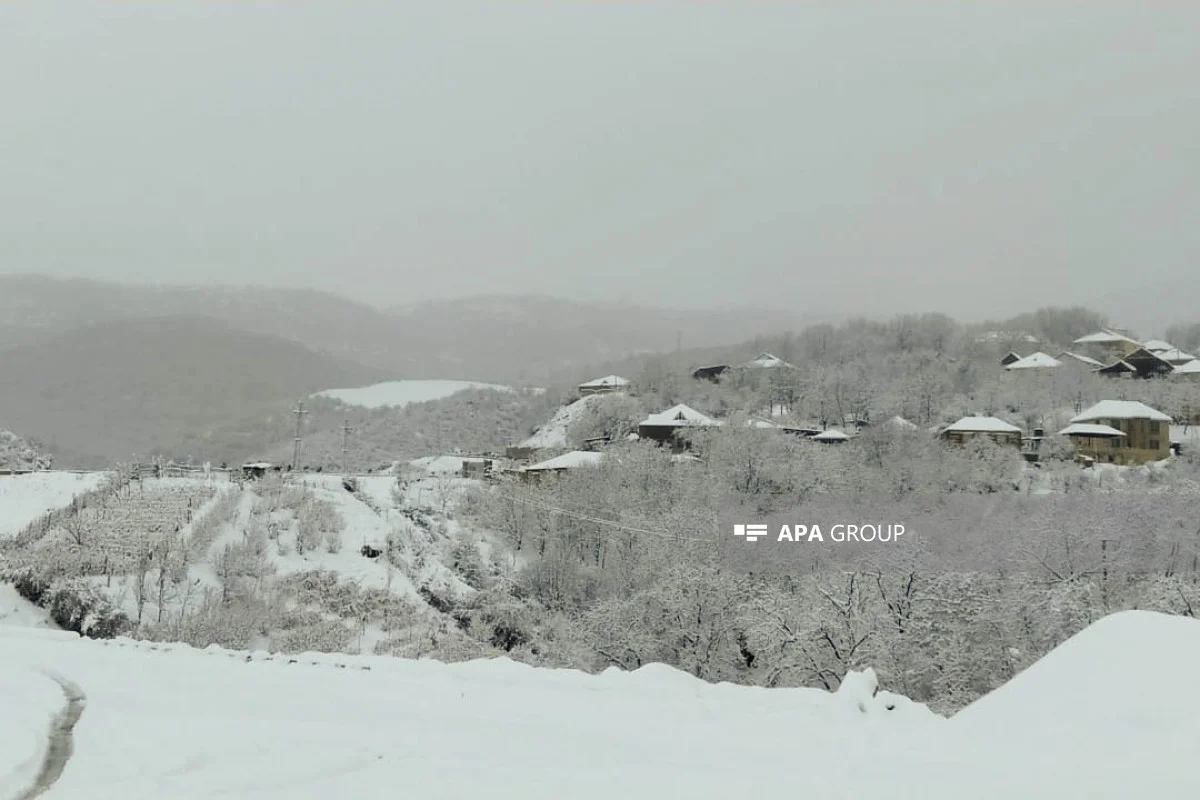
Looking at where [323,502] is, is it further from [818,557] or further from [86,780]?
[86,780]

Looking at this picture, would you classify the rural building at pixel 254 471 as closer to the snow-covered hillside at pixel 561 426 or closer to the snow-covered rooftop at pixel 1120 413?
the snow-covered hillside at pixel 561 426

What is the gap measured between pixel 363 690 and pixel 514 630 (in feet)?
62.5

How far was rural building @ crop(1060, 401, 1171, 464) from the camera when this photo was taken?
57469mm

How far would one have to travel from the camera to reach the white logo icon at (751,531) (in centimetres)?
3966

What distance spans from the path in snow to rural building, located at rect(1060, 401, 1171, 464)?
202ft

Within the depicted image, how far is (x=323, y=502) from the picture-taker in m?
33.1

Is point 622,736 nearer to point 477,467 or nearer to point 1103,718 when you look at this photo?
point 1103,718

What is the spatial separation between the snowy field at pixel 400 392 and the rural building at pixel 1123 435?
60.5 meters

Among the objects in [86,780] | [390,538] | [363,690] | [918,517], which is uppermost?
[86,780]

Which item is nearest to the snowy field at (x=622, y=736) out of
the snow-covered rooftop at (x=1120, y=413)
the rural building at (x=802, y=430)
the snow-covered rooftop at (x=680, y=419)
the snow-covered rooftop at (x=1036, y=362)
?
the snow-covered rooftop at (x=680, y=419)

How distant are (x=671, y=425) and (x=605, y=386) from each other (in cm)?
2368

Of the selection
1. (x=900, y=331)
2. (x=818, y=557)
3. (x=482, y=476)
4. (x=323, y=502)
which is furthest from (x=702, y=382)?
(x=323, y=502)

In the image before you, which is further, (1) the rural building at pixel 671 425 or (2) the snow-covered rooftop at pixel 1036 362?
(2) the snow-covered rooftop at pixel 1036 362

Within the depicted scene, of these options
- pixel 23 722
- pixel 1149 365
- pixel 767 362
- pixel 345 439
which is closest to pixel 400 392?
pixel 345 439
